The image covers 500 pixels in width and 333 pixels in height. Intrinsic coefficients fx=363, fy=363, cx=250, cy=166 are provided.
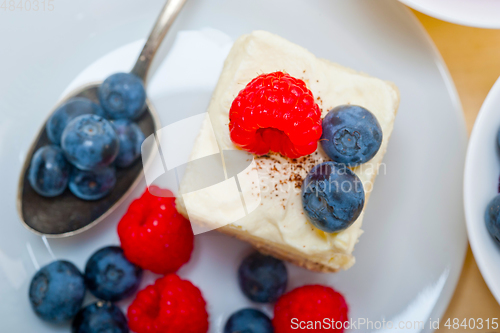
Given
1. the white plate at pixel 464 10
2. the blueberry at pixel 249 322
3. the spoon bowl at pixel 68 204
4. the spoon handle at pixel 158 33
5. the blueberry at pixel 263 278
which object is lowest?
the blueberry at pixel 249 322

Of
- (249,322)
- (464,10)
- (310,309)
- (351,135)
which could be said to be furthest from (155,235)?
(464,10)

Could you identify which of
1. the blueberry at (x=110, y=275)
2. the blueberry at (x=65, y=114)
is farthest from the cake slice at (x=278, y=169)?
the blueberry at (x=65, y=114)

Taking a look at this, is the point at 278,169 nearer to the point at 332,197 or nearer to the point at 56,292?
the point at 332,197

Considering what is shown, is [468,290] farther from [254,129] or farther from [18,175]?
[18,175]

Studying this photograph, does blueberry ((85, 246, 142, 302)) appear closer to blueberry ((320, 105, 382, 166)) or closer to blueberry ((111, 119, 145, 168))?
blueberry ((111, 119, 145, 168))

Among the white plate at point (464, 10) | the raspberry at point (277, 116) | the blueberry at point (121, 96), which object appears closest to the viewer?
the raspberry at point (277, 116)

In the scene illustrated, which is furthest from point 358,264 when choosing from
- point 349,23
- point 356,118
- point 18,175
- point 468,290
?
point 18,175

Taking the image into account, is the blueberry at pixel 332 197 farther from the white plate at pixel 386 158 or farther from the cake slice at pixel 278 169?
the white plate at pixel 386 158
